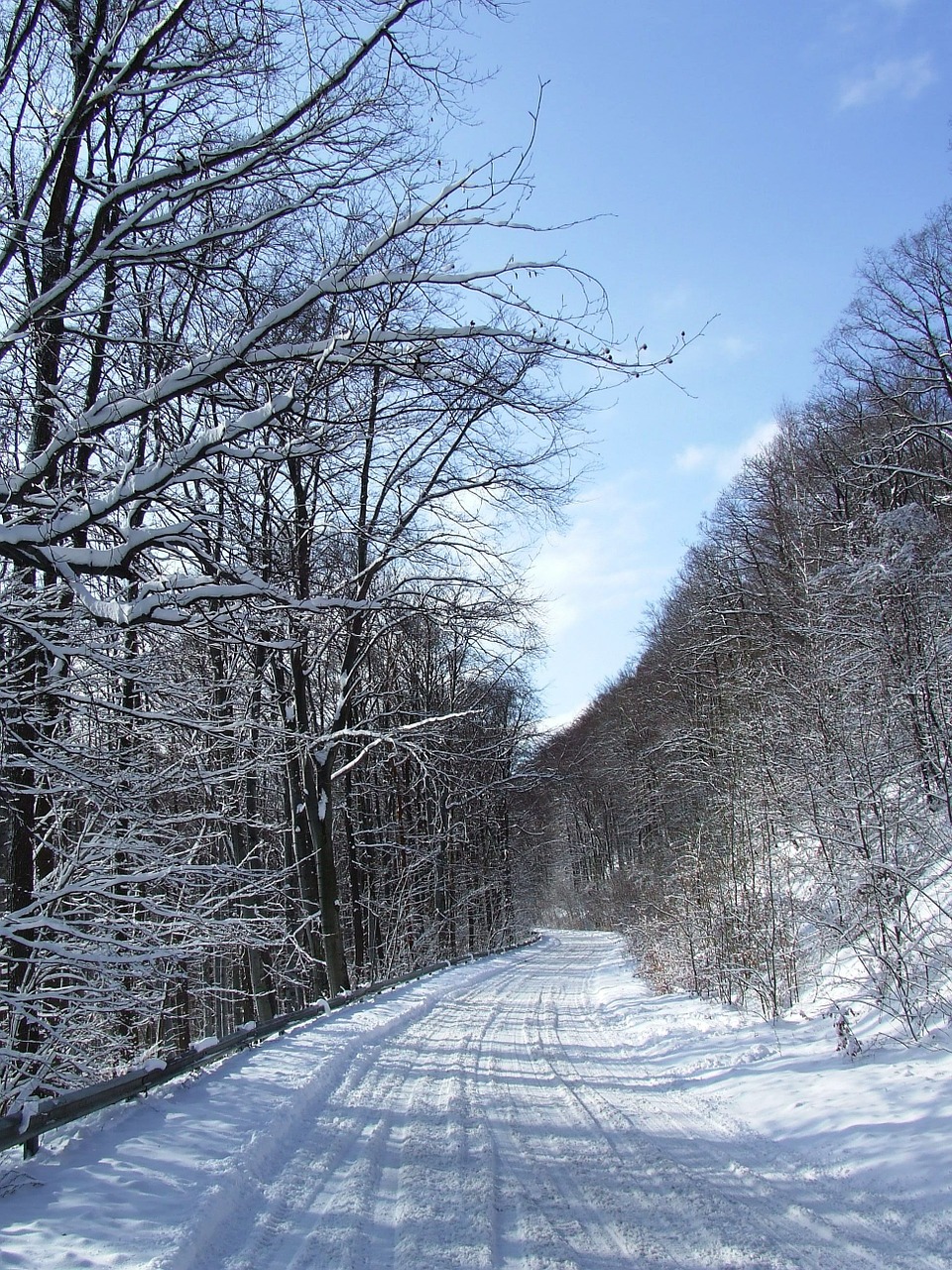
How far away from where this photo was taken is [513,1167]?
17.9ft

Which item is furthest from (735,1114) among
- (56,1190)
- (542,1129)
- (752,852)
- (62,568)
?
(62,568)

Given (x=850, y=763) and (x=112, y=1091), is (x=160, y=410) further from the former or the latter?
(x=850, y=763)

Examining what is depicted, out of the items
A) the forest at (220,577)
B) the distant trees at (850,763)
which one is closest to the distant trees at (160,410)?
the forest at (220,577)

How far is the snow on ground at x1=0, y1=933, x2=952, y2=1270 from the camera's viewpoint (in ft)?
13.5

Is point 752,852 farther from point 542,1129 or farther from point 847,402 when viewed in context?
point 847,402

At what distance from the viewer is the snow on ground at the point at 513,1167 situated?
13.5 ft

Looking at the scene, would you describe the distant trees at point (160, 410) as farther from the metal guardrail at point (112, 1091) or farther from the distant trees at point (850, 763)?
the distant trees at point (850, 763)

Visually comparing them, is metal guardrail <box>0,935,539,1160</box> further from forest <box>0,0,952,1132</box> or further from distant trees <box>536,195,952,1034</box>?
distant trees <box>536,195,952,1034</box>

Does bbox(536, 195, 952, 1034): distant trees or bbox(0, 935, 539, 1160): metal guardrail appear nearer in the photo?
bbox(0, 935, 539, 1160): metal guardrail

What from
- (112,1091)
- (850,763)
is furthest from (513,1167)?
(850,763)

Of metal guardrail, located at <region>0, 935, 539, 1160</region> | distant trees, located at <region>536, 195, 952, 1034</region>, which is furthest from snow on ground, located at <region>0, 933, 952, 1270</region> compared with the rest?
distant trees, located at <region>536, 195, 952, 1034</region>

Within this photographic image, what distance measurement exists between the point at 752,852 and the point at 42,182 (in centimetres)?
1176

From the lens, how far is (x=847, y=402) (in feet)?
70.4

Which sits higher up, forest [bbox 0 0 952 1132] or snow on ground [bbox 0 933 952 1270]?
forest [bbox 0 0 952 1132]
